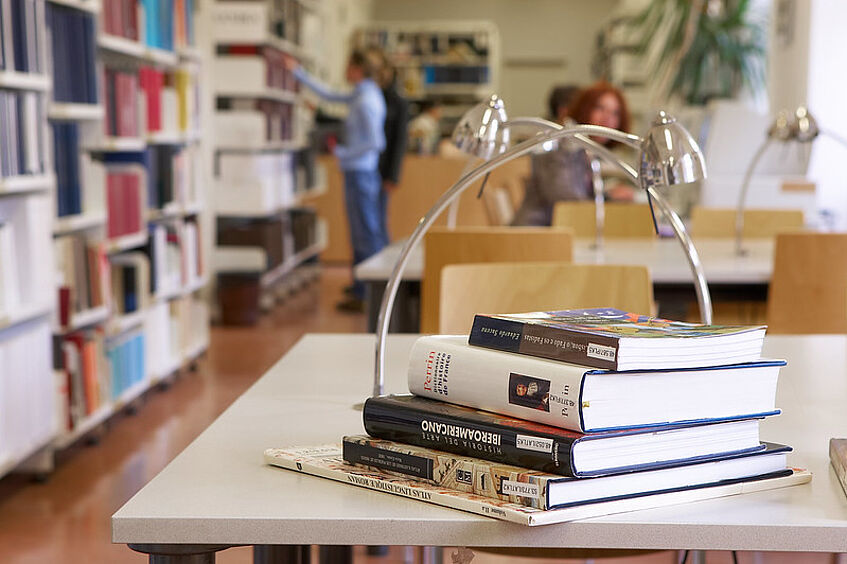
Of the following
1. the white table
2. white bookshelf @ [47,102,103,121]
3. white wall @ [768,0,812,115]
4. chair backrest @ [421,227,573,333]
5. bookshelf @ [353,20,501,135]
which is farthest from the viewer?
bookshelf @ [353,20,501,135]

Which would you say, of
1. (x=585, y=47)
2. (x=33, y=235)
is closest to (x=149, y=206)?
(x=33, y=235)

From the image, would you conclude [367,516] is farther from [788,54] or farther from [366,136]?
[788,54]

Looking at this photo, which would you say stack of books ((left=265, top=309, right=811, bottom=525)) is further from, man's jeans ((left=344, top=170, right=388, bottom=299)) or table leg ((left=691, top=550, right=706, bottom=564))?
man's jeans ((left=344, top=170, right=388, bottom=299))

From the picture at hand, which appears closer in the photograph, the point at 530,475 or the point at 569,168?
the point at 530,475

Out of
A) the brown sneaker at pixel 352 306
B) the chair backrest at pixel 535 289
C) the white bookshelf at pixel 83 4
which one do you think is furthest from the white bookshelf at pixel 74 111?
the brown sneaker at pixel 352 306

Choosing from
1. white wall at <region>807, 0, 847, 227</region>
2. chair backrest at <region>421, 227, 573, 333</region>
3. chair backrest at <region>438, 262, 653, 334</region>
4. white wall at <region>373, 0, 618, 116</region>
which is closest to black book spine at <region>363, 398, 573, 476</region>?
chair backrest at <region>438, 262, 653, 334</region>

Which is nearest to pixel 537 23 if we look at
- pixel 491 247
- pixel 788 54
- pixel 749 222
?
pixel 788 54

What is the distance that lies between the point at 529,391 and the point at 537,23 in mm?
12823

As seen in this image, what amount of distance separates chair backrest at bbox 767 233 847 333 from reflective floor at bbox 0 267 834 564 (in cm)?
60

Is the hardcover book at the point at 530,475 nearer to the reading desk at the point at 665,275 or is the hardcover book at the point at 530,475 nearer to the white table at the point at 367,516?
the white table at the point at 367,516

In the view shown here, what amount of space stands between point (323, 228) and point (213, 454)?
24.0 ft

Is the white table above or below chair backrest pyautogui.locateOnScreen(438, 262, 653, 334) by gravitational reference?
below

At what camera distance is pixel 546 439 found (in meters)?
0.93

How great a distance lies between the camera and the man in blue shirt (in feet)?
20.9
